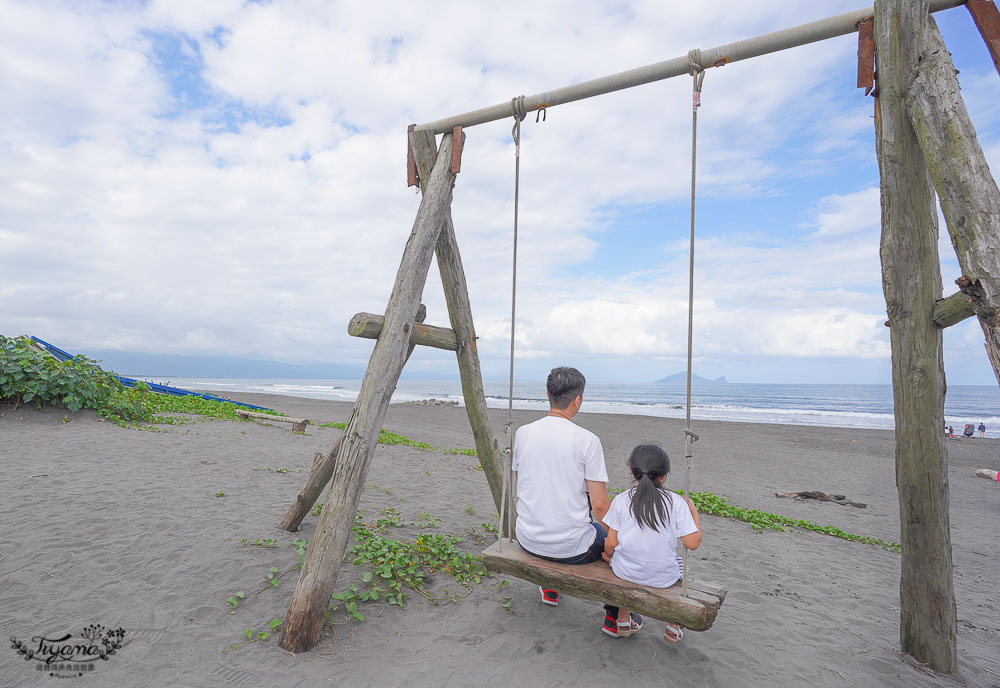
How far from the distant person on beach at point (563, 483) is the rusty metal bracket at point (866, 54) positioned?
2.47 m

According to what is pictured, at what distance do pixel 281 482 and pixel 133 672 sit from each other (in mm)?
3955

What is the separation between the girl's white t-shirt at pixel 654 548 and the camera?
3.05 meters

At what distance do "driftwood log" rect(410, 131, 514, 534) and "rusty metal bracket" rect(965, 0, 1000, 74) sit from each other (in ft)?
11.1

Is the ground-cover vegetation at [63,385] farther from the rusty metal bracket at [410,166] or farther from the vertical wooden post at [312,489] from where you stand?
the rusty metal bracket at [410,166]

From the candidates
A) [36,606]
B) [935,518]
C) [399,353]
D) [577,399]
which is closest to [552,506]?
[577,399]

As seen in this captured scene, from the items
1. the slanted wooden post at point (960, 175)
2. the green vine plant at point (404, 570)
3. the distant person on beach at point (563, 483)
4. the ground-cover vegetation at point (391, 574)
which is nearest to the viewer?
the slanted wooden post at point (960, 175)

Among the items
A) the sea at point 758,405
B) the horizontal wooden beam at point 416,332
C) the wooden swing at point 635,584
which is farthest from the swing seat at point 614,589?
the sea at point 758,405

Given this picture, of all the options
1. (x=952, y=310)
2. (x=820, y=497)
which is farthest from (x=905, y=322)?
(x=820, y=497)

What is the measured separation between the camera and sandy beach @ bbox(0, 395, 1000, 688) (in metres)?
3.05

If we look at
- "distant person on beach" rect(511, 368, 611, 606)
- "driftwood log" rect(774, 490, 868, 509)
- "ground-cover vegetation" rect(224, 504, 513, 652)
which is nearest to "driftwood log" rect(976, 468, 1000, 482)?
"driftwood log" rect(774, 490, 868, 509)

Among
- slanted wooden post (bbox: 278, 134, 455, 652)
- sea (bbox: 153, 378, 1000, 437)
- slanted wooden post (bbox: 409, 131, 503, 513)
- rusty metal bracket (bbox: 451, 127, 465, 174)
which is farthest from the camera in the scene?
sea (bbox: 153, 378, 1000, 437)

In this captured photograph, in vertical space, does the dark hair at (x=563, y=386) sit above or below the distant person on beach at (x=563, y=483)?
above

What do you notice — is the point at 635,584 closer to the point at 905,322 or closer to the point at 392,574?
the point at 392,574

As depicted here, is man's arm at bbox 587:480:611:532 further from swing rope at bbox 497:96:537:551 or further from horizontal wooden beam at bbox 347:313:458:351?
horizontal wooden beam at bbox 347:313:458:351
